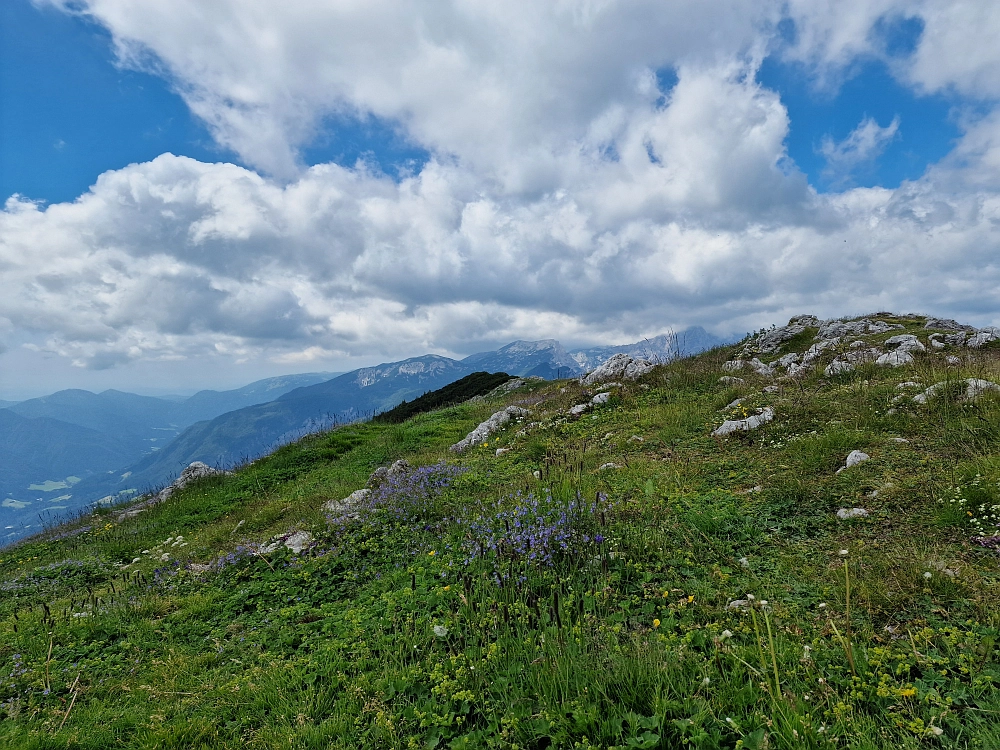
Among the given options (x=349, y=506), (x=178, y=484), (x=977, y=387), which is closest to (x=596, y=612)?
(x=349, y=506)

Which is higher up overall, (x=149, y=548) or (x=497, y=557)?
(x=497, y=557)

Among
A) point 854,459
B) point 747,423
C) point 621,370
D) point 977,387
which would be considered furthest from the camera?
point 621,370

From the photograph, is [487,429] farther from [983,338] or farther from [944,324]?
[944,324]

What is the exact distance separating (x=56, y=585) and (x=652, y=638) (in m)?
10.8

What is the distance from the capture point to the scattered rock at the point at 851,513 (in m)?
5.34

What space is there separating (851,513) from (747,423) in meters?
3.88

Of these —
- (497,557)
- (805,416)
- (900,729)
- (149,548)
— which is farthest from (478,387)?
(900,729)

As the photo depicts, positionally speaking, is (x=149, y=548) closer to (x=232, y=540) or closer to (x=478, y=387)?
(x=232, y=540)

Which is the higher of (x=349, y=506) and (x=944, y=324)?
(x=944, y=324)

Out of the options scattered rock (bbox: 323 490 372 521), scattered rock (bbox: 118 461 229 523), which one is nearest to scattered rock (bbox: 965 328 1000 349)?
scattered rock (bbox: 323 490 372 521)

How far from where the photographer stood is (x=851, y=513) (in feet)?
17.6

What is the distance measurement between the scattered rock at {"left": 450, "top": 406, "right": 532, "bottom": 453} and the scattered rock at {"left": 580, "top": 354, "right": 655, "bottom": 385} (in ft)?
14.2

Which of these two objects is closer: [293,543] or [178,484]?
[293,543]

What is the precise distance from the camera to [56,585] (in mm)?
8523
